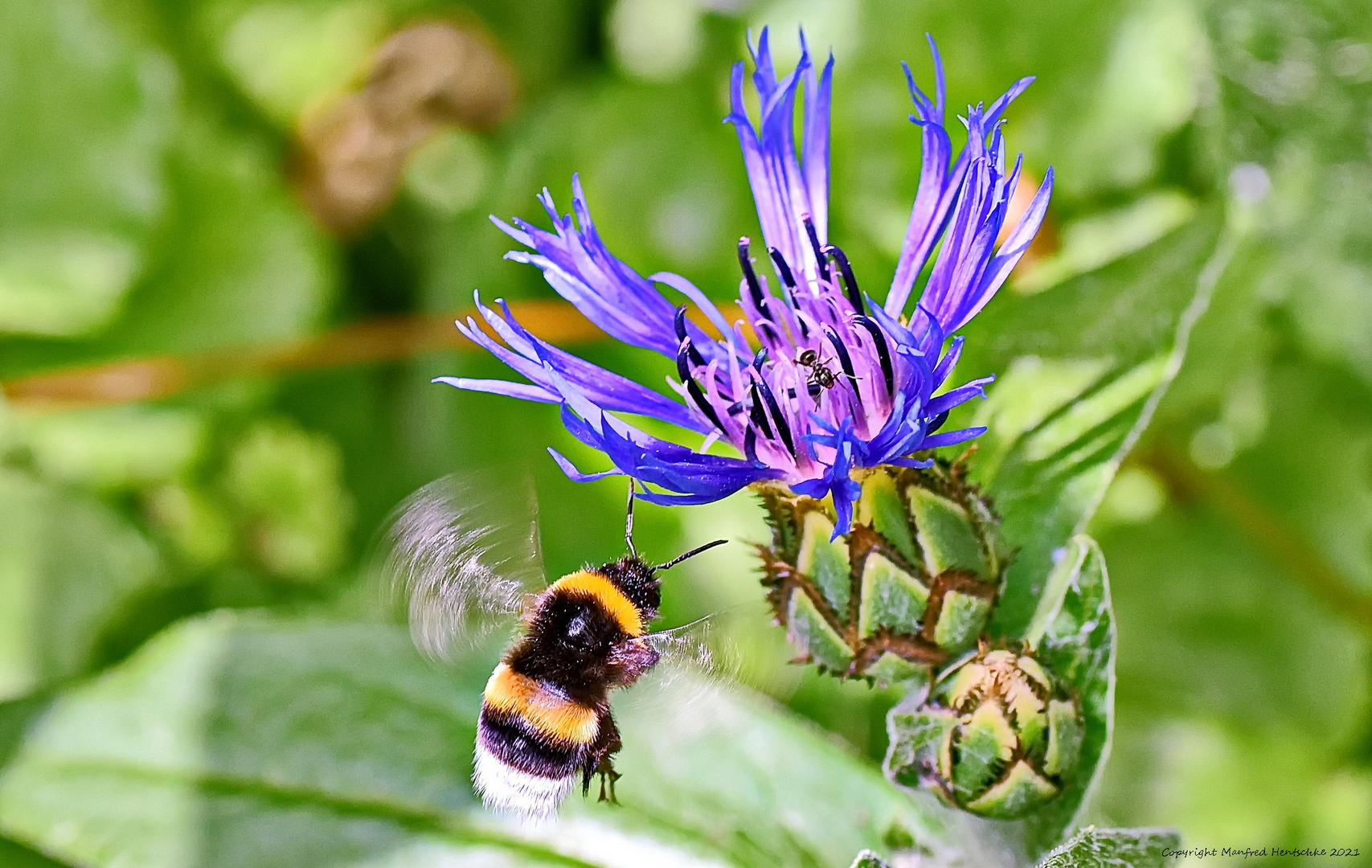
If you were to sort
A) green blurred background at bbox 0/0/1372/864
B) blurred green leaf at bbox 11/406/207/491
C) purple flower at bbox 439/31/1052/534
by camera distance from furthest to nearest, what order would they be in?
blurred green leaf at bbox 11/406/207/491
green blurred background at bbox 0/0/1372/864
purple flower at bbox 439/31/1052/534

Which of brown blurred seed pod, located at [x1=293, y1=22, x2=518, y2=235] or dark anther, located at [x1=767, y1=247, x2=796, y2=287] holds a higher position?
brown blurred seed pod, located at [x1=293, y1=22, x2=518, y2=235]

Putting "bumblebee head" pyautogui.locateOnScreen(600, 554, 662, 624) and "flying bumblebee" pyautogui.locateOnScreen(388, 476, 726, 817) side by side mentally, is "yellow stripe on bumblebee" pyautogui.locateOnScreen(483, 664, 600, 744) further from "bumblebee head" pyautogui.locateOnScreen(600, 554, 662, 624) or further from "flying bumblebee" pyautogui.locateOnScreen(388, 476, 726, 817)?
"bumblebee head" pyautogui.locateOnScreen(600, 554, 662, 624)

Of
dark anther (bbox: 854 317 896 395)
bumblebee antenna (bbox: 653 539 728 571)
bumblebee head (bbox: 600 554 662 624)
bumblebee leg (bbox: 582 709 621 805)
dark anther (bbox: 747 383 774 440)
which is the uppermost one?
dark anther (bbox: 854 317 896 395)

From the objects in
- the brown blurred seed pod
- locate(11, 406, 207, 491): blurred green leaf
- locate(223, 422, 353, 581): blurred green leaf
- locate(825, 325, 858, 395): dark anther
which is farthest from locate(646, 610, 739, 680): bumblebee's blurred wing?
the brown blurred seed pod

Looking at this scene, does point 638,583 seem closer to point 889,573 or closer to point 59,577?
point 889,573

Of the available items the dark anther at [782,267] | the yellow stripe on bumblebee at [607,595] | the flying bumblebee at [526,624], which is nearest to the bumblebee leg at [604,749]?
the flying bumblebee at [526,624]

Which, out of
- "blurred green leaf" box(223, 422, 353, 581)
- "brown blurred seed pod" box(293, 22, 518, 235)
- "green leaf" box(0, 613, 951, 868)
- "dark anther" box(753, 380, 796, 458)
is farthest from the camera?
"brown blurred seed pod" box(293, 22, 518, 235)
